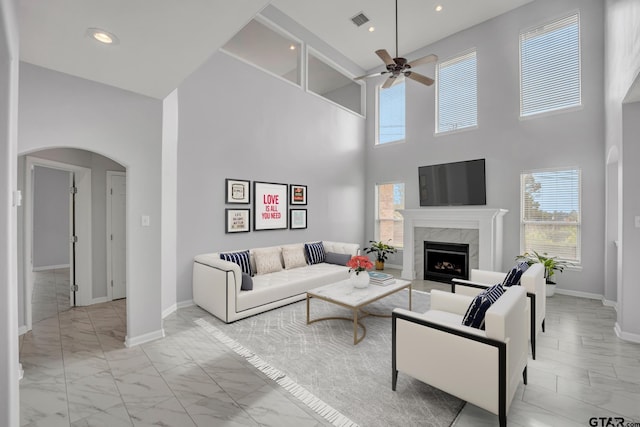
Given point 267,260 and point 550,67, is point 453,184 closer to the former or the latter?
point 550,67

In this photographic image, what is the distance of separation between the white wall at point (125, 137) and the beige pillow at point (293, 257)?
2311 millimetres

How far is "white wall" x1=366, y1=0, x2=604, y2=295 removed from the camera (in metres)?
4.66

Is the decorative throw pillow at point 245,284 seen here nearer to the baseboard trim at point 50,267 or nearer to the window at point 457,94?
the window at point 457,94

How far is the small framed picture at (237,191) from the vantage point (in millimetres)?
4781

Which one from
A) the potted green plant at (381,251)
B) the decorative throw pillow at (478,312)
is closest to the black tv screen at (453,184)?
the potted green plant at (381,251)

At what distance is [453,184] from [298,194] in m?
3.29

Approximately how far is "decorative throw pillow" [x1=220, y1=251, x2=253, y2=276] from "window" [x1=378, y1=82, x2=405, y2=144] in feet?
15.6

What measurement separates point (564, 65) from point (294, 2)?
16.1ft

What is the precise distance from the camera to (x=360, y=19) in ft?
18.8

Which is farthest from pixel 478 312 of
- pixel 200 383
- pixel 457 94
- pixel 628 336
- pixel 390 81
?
pixel 457 94

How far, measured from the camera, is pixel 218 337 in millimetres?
3199

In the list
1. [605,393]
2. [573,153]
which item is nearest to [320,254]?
[605,393]

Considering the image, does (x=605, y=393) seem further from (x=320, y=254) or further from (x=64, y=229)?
(x=64, y=229)

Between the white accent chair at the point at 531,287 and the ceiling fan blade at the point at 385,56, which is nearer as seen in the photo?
the white accent chair at the point at 531,287
